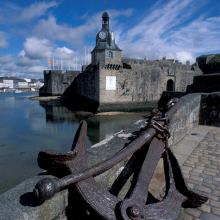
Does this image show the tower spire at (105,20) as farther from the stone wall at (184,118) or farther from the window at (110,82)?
the stone wall at (184,118)

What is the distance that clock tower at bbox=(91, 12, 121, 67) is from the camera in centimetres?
3925

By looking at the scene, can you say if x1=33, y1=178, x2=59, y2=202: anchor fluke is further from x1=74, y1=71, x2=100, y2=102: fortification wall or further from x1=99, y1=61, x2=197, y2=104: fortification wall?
x1=74, y1=71, x2=100, y2=102: fortification wall

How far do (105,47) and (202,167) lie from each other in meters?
38.1

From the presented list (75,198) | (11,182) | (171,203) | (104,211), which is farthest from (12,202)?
(11,182)

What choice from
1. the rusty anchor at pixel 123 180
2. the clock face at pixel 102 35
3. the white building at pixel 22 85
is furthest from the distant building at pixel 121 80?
the white building at pixel 22 85

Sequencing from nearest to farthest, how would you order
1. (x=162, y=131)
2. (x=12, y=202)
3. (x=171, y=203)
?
(x=12, y=202) < (x=171, y=203) < (x=162, y=131)

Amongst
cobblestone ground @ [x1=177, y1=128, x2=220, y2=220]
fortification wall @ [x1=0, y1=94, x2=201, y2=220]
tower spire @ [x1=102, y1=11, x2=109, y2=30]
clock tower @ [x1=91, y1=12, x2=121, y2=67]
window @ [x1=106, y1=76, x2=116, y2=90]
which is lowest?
cobblestone ground @ [x1=177, y1=128, x2=220, y2=220]

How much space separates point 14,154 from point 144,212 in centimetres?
998

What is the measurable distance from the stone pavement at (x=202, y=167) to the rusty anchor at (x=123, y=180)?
230mm

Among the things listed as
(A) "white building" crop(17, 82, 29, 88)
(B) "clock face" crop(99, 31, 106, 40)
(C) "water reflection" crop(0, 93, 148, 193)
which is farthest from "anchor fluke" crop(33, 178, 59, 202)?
(A) "white building" crop(17, 82, 29, 88)

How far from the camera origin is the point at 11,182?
7270 mm

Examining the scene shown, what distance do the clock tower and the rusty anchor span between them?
36762mm

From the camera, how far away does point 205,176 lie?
9.55 feet

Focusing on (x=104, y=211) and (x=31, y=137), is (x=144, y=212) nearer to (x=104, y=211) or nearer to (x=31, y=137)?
(x=104, y=211)
